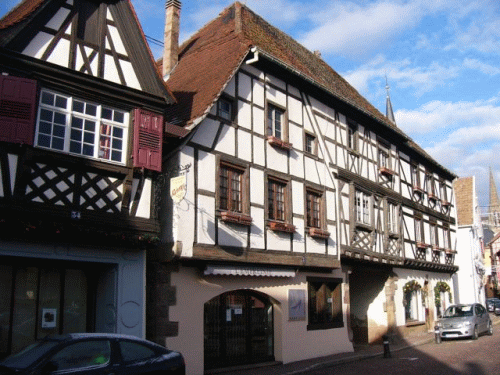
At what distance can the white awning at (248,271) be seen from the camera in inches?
526

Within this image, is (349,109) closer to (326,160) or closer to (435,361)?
(326,160)

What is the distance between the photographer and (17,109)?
10156 millimetres

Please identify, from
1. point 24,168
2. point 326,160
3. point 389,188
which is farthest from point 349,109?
point 24,168

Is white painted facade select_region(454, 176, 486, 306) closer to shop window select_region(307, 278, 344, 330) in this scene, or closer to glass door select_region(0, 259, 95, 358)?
shop window select_region(307, 278, 344, 330)

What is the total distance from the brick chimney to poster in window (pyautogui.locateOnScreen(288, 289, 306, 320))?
7885 mm

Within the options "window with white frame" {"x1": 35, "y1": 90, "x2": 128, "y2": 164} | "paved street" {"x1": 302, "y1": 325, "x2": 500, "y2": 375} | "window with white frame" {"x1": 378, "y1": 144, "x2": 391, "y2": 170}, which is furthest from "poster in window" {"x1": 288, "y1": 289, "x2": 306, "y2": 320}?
"window with white frame" {"x1": 378, "y1": 144, "x2": 391, "y2": 170}

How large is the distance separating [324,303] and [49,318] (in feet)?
30.5

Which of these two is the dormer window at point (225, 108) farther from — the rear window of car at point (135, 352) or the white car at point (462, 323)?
the white car at point (462, 323)

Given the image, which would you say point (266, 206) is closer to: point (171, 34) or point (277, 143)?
point (277, 143)

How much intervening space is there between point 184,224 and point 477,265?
95.7 ft

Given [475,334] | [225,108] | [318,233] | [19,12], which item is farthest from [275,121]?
[475,334]

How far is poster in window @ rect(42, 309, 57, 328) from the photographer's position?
439 inches

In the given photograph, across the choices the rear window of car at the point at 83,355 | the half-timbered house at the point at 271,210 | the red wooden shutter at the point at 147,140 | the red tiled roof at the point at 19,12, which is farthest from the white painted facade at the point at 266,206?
the rear window of car at the point at 83,355

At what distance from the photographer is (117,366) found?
796 cm
